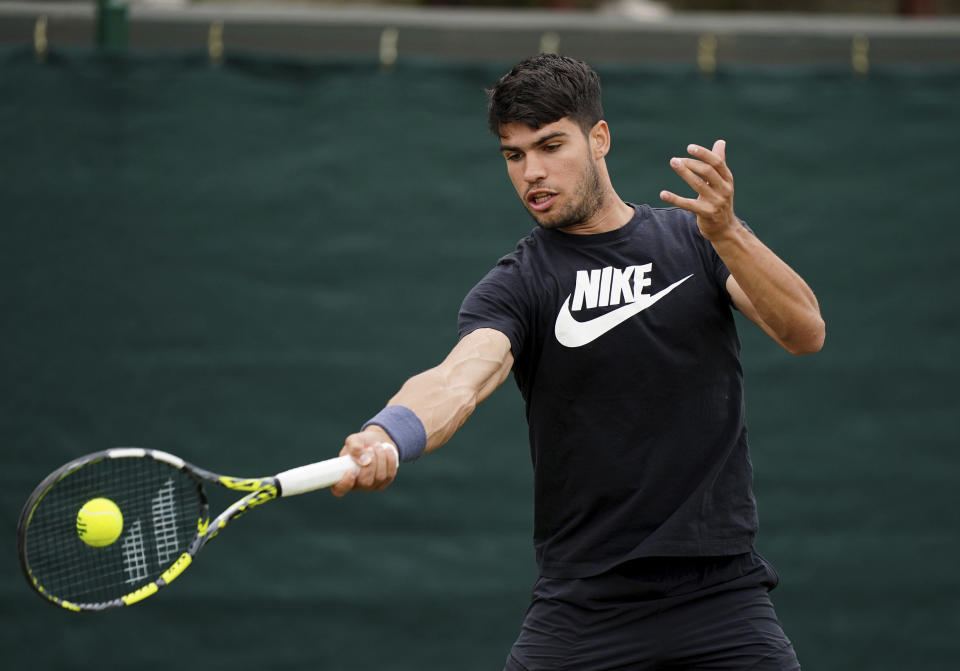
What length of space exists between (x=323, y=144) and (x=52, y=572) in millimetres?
2143

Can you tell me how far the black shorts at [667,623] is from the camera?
9.81ft

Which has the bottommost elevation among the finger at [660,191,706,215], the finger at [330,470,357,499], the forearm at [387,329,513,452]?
the finger at [330,470,357,499]

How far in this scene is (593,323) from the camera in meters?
3.10

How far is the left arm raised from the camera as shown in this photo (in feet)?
9.05

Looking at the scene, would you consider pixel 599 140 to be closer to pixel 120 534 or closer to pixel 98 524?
pixel 98 524

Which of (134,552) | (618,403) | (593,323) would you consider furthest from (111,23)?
(618,403)

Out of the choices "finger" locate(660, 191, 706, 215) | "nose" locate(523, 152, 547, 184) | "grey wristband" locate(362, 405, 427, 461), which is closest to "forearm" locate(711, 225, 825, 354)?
"finger" locate(660, 191, 706, 215)

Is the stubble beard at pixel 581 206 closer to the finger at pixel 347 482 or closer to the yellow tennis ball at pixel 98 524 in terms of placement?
the finger at pixel 347 482

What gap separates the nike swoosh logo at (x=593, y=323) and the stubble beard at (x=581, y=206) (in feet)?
0.73

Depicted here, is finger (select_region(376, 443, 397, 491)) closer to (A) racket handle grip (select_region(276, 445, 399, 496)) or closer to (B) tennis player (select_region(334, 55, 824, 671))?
(A) racket handle grip (select_region(276, 445, 399, 496))

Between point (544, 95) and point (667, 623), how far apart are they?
55.6 inches

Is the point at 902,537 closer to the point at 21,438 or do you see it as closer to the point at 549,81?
the point at 549,81

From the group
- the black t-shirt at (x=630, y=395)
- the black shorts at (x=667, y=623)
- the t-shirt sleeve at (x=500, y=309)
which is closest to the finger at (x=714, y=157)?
the black t-shirt at (x=630, y=395)

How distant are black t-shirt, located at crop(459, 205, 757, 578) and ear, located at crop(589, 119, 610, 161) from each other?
0.79ft
